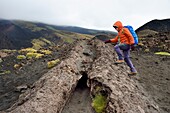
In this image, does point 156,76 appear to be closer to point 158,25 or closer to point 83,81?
point 83,81

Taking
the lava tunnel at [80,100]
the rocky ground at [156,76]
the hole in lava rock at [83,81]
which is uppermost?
the rocky ground at [156,76]

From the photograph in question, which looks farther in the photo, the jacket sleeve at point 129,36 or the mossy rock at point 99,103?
the jacket sleeve at point 129,36

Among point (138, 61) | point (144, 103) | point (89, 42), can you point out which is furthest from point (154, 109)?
point (89, 42)

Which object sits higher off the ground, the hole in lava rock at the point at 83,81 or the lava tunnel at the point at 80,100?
the hole in lava rock at the point at 83,81

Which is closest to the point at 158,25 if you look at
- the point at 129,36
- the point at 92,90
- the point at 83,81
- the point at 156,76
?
the point at 156,76

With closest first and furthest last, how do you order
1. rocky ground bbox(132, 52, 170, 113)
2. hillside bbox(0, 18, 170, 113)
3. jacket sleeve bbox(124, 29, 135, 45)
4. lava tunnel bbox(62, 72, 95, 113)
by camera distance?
hillside bbox(0, 18, 170, 113) → lava tunnel bbox(62, 72, 95, 113) → rocky ground bbox(132, 52, 170, 113) → jacket sleeve bbox(124, 29, 135, 45)

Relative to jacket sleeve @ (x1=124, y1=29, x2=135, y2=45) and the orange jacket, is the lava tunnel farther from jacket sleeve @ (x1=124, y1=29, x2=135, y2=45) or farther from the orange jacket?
jacket sleeve @ (x1=124, y1=29, x2=135, y2=45)

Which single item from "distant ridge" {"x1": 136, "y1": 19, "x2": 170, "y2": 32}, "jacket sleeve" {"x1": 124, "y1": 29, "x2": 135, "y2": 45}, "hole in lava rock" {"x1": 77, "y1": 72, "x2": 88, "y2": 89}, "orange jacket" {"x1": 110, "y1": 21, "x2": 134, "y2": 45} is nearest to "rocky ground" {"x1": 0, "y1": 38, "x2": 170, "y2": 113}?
"hole in lava rock" {"x1": 77, "y1": 72, "x2": 88, "y2": 89}

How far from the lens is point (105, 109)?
1271cm

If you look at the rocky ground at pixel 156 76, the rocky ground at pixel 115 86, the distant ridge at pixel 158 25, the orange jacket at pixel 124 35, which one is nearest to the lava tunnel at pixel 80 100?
the rocky ground at pixel 115 86

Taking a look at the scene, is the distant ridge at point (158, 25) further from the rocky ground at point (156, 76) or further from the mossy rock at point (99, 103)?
Result: the mossy rock at point (99, 103)

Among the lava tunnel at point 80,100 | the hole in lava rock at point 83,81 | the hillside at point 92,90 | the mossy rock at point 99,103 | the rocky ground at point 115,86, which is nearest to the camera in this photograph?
the hillside at point 92,90

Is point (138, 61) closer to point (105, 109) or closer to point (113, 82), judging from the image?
point (113, 82)

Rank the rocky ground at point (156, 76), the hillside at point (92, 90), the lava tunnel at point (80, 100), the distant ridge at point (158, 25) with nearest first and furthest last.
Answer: the hillside at point (92, 90) < the lava tunnel at point (80, 100) < the rocky ground at point (156, 76) < the distant ridge at point (158, 25)
